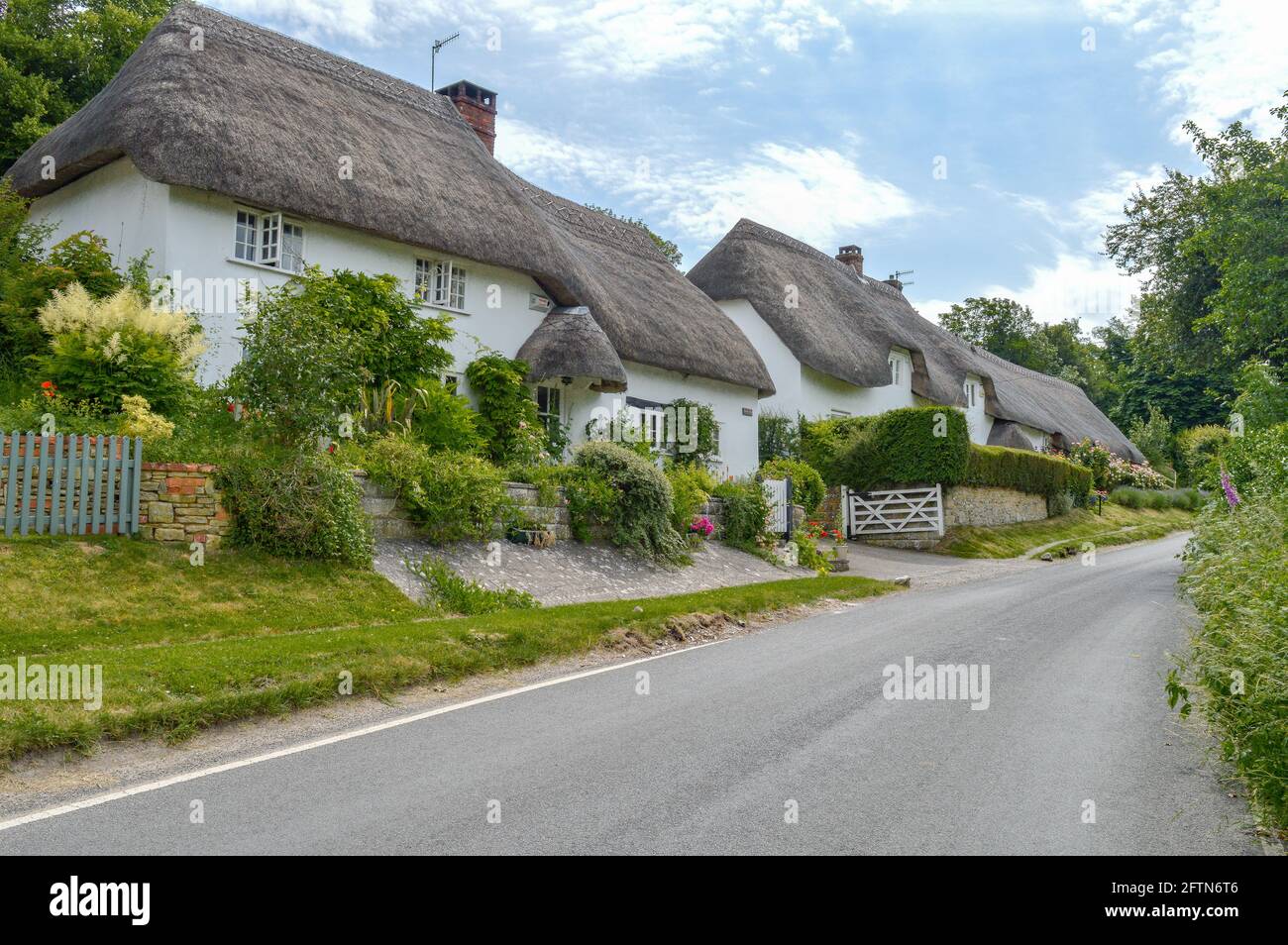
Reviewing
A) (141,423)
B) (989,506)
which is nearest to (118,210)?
(141,423)

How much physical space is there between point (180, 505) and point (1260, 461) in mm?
14140

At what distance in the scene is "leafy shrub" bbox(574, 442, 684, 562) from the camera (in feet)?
57.2

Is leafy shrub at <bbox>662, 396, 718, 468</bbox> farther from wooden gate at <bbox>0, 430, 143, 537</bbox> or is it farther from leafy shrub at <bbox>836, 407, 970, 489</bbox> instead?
wooden gate at <bbox>0, 430, 143, 537</bbox>

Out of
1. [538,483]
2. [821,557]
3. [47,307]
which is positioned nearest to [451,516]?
[538,483]

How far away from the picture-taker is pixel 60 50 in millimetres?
27219

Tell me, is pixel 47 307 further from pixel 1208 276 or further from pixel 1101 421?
pixel 1101 421

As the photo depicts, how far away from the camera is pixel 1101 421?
58.2 m

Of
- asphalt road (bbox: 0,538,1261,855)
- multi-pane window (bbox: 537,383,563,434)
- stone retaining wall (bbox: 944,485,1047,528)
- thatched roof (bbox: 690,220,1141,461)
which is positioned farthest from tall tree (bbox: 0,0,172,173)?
stone retaining wall (bbox: 944,485,1047,528)

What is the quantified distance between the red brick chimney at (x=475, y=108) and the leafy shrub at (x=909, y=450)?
13164 mm

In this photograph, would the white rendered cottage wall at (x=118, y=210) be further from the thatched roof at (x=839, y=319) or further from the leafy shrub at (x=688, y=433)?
the thatched roof at (x=839, y=319)

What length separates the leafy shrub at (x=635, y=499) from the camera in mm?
17422

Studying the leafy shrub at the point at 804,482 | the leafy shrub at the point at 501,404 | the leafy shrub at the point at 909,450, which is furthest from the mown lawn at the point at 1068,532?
the leafy shrub at the point at 501,404

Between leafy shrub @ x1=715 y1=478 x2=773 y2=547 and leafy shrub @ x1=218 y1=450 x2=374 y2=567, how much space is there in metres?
9.29

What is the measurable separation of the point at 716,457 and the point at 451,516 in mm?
13597
